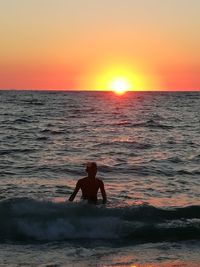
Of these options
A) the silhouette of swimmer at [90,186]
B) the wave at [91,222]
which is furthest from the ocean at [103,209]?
the silhouette of swimmer at [90,186]

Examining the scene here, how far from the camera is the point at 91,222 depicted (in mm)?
11273

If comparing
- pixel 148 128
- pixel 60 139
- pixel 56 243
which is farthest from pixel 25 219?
pixel 148 128

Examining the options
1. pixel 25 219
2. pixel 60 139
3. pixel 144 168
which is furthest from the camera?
pixel 60 139

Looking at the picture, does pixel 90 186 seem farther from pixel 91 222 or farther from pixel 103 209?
pixel 91 222

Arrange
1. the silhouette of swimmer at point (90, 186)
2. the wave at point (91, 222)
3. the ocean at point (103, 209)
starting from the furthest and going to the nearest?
the silhouette of swimmer at point (90, 186) < the wave at point (91, 222) < the ocean at point (103, 209)

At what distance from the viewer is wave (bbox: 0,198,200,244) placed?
10.7 m

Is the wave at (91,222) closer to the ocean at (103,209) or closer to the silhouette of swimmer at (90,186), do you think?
the ocean at (103,209)

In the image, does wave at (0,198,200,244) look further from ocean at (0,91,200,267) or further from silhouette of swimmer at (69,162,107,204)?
silhouette of swimmer at (69,162,107,204)

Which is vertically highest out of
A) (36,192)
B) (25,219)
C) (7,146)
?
(7,146)

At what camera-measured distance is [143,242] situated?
10.4 meters

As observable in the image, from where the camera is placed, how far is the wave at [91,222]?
10730 mm

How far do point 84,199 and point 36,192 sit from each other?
3157 millimetres

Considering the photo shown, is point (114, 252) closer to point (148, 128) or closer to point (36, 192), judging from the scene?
point (36, 192)

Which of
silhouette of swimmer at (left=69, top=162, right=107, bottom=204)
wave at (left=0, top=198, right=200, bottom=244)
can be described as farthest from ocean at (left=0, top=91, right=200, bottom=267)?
silhouette of swimmer at (left=69, top=162, right=107, bottom=204)
